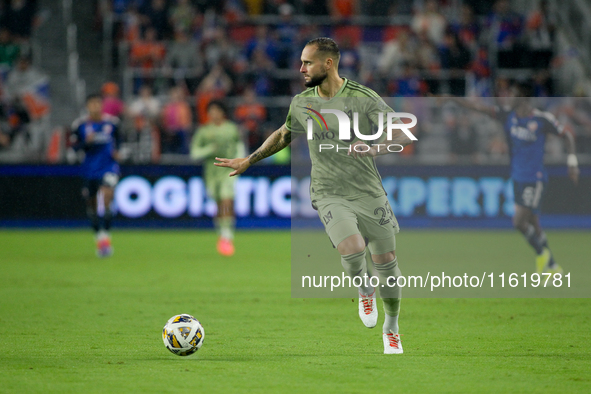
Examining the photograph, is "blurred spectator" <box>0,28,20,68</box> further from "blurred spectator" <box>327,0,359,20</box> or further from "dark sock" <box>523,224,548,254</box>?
"dark sock" <box>523,224,548,254</box>

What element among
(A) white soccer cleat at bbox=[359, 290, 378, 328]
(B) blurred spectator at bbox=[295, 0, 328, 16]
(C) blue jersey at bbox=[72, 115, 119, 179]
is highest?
(B) blurred spectator at bbox=[295, 0, 328, 16]

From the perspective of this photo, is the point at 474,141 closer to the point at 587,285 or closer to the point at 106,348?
the point at 587,285

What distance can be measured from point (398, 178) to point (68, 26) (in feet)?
33.7

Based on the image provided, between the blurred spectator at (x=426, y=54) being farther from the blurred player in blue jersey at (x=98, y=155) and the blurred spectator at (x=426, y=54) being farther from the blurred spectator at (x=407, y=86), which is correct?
the blurred player in blue jersey at (x=98, y=155)

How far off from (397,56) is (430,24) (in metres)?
1.87

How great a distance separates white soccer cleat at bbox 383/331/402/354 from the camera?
658 centimetres

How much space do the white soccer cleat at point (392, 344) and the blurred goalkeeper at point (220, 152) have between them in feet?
27.0

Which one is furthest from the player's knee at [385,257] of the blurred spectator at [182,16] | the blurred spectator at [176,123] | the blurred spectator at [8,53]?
the blurred spectator at [8,53]

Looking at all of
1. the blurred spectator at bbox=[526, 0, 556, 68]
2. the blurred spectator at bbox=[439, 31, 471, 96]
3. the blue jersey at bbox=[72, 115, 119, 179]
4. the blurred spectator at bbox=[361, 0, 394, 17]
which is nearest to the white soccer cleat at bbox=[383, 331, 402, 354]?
the blue jersey at bbox=[72, 115, 119, 179]

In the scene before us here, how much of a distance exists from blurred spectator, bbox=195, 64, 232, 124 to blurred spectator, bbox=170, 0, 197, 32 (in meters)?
2.06

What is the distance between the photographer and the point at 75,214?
18.7 meters

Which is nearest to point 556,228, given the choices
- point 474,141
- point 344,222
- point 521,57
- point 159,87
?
point 474,141

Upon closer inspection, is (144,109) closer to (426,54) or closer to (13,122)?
(13,122)

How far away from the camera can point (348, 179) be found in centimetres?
675
